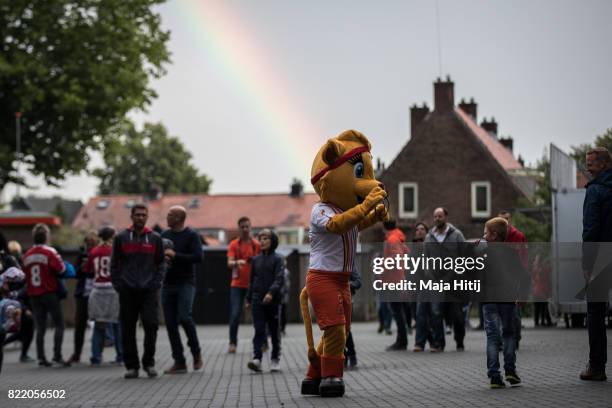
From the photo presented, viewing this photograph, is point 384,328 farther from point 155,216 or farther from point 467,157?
point 155,216

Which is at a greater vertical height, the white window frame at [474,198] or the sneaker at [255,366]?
the white window frame at [474,198]

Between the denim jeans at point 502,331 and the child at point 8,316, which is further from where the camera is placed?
the child at point 8,316

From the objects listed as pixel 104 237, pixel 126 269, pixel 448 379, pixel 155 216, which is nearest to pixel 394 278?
pixel 448 379

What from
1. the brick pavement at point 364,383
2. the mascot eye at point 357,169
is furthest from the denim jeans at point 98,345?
the mascot eye at point 357,169

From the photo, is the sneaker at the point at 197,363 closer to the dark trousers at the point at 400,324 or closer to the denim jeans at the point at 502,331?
the dark trousers at the point at 400,324

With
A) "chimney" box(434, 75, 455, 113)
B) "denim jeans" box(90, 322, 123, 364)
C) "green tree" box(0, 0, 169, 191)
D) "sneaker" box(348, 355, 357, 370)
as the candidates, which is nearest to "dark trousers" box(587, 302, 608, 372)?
"sneaker" box(348, 355, 357, 370)

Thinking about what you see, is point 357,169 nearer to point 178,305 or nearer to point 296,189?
point 178,305

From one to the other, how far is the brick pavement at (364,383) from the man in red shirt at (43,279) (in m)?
0.69

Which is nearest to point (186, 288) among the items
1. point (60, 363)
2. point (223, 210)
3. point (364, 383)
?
point (60, 363)

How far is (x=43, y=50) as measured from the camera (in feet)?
116

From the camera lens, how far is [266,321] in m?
15.7

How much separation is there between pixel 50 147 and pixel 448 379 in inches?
979

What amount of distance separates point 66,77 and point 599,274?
25.7m

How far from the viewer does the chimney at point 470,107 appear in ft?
239
